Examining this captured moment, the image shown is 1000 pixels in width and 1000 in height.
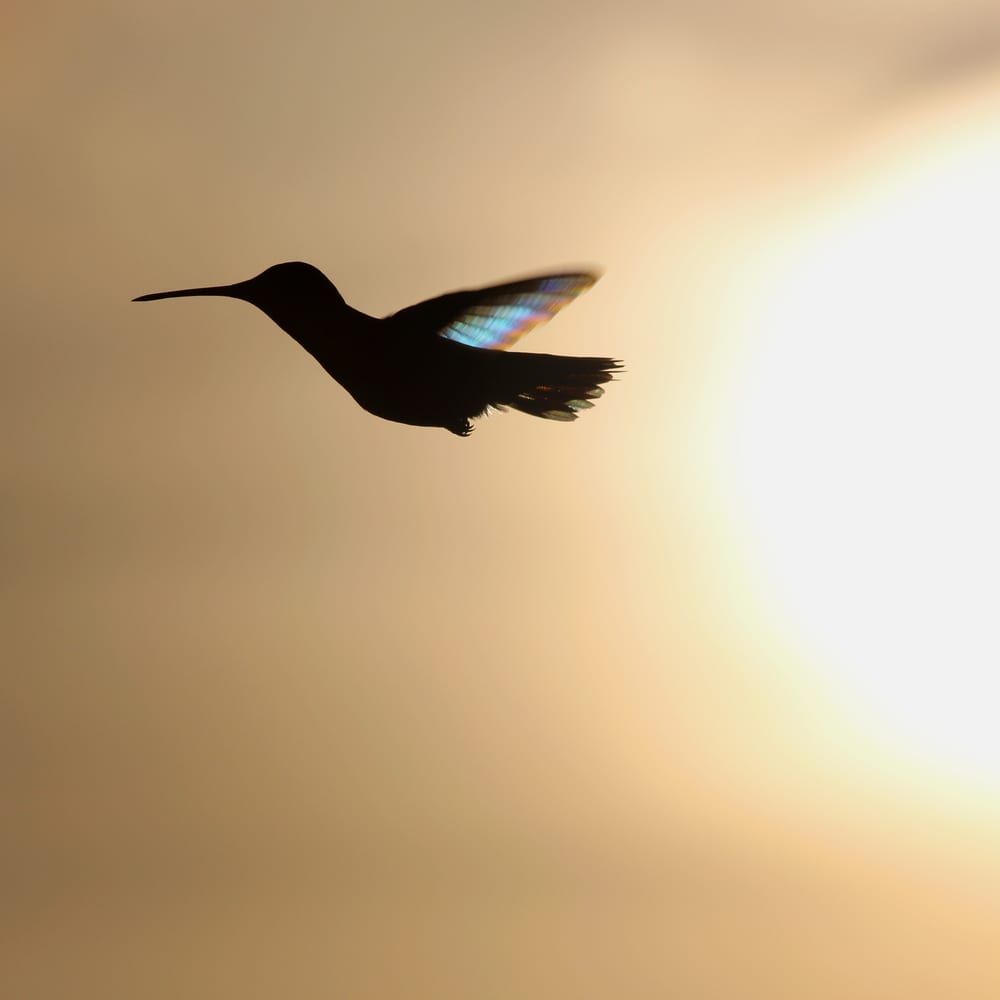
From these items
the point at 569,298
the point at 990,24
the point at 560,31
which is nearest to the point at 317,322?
the point at 569,298

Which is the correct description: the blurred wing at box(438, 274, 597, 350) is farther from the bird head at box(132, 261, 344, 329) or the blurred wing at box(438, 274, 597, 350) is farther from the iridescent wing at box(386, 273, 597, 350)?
the bird head at box(132, 261, 344, 329)

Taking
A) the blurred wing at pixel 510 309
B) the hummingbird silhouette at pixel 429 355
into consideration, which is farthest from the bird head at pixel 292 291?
the blurred wing at pixel 510 309

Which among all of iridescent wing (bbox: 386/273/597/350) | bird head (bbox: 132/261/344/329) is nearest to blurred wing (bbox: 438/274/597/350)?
iridescent wing (bbox: 386/273/597/350)

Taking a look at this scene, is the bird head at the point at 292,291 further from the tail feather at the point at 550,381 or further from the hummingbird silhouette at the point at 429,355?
the tail feather at the point at 550,381

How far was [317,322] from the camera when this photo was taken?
30.9 inches

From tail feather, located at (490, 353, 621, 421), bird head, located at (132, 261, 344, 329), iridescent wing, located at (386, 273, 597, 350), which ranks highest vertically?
iridescent wing, located at (386, 273, 597, 350)

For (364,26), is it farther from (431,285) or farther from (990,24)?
(990,24)

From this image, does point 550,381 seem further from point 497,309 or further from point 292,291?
point 292,291

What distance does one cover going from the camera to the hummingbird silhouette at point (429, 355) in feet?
2.57

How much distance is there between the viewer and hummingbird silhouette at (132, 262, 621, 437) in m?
0.78

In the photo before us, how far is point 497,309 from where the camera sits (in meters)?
0.84

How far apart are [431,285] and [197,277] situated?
1.16 feet

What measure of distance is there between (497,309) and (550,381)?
0.09m

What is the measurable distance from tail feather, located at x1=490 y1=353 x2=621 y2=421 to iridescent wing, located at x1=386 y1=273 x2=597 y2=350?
0.06 m
